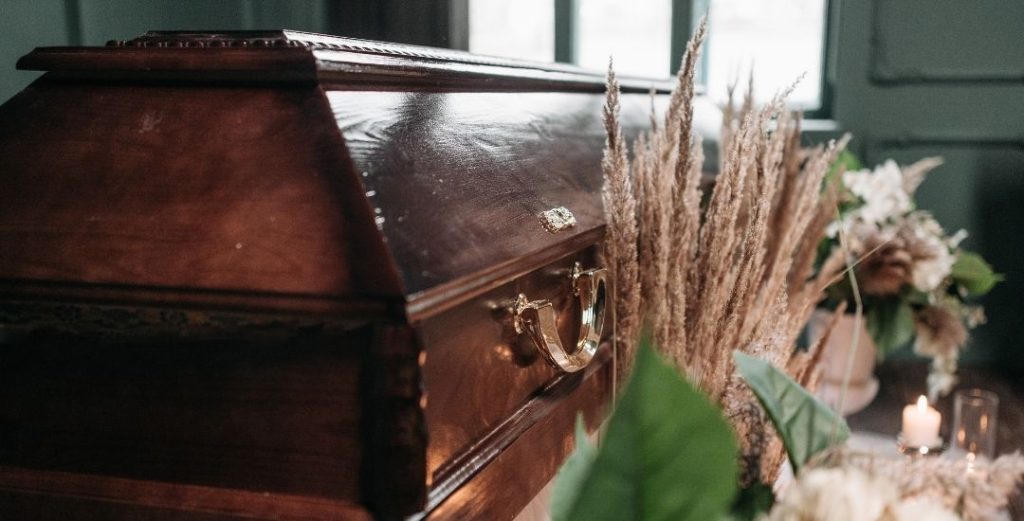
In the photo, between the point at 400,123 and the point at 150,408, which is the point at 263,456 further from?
the point at 400,123

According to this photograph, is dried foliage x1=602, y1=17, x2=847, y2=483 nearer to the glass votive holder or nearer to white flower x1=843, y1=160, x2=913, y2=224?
the glass votive holder

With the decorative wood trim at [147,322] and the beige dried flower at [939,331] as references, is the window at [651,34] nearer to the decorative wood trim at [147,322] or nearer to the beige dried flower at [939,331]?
the beige dried flower at [939,331]

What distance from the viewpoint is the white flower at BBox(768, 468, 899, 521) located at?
0.34m

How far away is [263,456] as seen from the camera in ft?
1.98

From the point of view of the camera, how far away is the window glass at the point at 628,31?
332cm

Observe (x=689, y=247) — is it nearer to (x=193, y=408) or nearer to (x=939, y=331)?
(x=193, y=408)

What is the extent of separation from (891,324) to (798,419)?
5.56 ft

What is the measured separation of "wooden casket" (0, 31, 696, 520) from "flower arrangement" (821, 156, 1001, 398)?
4.74ft

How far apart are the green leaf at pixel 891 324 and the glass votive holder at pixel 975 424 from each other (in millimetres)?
435

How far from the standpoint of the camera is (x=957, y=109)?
295 centimetres

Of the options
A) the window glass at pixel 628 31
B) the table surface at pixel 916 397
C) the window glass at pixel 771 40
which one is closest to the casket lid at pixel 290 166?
the table surface at pixel 916 397

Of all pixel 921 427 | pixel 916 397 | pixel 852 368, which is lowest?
pixel 916 397

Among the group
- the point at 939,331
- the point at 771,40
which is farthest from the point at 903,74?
the point at 939,331

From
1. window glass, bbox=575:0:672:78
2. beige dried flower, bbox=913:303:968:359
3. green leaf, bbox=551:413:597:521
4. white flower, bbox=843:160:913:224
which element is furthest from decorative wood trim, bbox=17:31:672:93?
window glass, bbox=575:0:672:78
